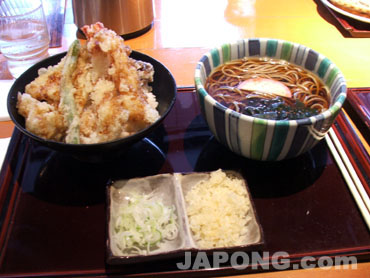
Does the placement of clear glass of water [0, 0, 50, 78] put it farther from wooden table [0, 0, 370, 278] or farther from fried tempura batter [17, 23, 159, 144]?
fried tempura batter [17, 23, 159, 144]

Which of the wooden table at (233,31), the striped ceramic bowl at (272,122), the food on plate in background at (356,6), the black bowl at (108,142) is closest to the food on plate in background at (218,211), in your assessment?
the striped ceramic bowl at (272,122)

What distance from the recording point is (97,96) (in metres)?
1.07

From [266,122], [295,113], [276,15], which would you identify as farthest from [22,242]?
[276,15]

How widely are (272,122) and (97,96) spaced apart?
21.4 inches

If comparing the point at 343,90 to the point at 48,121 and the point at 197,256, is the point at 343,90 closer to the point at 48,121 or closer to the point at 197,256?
the point at 197,256

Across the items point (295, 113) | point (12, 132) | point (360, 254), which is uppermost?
point (295, 113)

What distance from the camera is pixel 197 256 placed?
83cm

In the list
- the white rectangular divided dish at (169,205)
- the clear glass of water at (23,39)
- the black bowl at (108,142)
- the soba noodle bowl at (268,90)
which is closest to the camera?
the white rectangular divided dish at (169,205)

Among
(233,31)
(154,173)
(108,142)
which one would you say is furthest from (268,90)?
(233,31)

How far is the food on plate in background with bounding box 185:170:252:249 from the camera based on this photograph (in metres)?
0.86

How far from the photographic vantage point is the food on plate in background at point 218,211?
0.86 m

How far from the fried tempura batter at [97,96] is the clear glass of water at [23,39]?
53cm

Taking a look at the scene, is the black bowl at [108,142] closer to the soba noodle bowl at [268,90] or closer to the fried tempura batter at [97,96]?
the fried tempura batter at [97,96]

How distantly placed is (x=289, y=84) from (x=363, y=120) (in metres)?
0.33
